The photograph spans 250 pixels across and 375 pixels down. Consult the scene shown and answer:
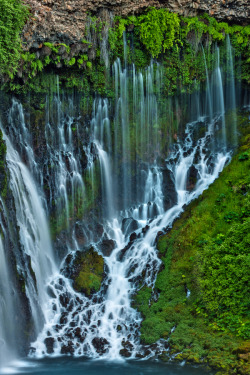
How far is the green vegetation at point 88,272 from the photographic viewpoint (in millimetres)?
15086

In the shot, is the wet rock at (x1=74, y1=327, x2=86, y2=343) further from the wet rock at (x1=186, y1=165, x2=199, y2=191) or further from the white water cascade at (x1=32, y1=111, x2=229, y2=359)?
the wet rock at (x1=186, y1=165, x2=199, y2=191)

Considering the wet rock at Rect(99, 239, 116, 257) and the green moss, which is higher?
the green moss

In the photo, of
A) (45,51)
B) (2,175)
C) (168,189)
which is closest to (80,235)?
(168,189)

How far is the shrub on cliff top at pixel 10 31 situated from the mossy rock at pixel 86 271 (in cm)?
780

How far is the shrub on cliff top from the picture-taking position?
49.3 feet

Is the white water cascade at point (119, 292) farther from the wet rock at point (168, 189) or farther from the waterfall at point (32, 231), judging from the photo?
→ the waterfall at point (32, 231)

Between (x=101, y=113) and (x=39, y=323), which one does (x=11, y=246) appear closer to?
(x=39, y=323)

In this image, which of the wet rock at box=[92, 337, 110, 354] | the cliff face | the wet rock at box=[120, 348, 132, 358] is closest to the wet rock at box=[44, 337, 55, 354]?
the wet rock at box=[92, 337, 110, 354]

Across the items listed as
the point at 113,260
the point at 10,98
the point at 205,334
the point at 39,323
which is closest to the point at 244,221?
the point at 205,334

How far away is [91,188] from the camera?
771 inches

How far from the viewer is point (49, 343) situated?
1270 centimetres

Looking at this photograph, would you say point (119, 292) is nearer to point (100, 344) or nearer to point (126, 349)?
point (100, 344)

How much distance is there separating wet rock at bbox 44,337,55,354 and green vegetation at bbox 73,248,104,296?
7.96 feet

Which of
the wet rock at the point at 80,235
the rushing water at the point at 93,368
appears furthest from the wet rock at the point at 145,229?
the rushing water at the point at 93,368
